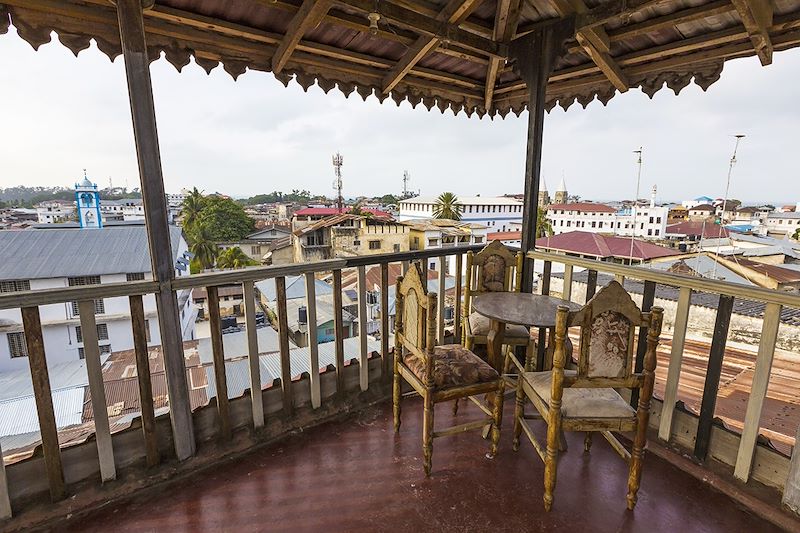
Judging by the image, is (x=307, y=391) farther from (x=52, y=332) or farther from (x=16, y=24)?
(x=52, y=332)

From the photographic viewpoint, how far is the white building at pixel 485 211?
40.2 m

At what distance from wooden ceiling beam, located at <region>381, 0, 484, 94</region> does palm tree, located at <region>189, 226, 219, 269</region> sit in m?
28.6

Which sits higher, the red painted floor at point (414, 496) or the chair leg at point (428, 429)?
the chair leg at point (428, 429)

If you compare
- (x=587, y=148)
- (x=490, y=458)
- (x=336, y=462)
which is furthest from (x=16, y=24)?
(x=587, y=148)

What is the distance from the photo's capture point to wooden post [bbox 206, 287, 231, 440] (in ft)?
6.58

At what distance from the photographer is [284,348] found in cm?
229

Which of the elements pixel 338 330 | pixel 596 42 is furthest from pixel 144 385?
pixel 596 42

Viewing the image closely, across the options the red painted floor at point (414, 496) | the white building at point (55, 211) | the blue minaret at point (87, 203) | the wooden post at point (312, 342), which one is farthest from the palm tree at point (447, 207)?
the white building at point (55, 211)

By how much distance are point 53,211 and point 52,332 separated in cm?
4016

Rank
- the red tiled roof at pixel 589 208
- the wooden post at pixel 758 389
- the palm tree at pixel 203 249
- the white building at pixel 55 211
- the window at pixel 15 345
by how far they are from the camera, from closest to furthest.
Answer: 1. the wooden post at pixel 758 389
2. the window at pixel 15 345
3. the palm tree at pixel 203 249
4. the white building at pixel 55 211
5. the red tiled roof at pixel 589 208

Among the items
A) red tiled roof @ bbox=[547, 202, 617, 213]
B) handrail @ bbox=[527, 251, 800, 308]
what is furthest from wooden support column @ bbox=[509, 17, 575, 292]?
red tiled roof @ bbox=[547, 202, 617, 213]

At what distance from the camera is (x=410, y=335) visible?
6.69 ft

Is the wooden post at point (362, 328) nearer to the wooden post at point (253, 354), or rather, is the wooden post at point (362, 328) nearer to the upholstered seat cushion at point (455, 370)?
the upholstered seat cushion at point (455, 370)

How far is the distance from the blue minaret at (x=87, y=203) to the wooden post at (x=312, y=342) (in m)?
24.1
